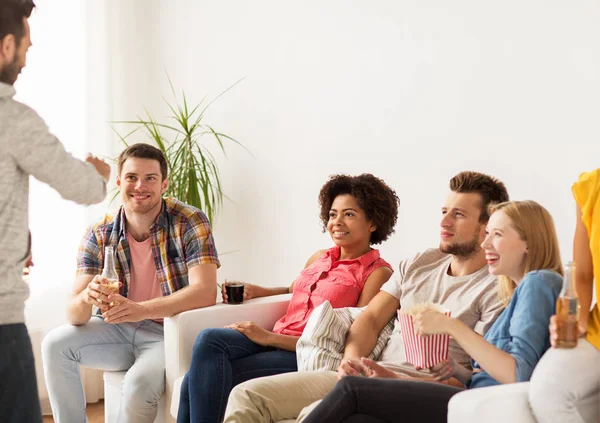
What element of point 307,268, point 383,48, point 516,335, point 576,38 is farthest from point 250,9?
point 516,335

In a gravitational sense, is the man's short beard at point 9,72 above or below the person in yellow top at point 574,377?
above

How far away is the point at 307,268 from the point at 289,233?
78 cm

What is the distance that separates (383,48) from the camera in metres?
3.56

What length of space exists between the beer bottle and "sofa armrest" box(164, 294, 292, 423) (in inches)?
58.4

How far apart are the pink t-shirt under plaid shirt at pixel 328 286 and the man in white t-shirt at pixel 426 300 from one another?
167mm

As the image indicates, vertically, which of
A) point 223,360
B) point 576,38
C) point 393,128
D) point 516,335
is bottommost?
point 223,360

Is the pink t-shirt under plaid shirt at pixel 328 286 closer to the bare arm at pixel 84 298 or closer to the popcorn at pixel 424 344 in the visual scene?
the bare arm at pixel 84 298

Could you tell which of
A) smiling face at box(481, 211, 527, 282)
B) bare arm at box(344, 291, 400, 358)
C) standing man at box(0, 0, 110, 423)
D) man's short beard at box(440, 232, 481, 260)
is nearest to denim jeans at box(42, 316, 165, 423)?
bare arm at box(344, 291, 400, 358)

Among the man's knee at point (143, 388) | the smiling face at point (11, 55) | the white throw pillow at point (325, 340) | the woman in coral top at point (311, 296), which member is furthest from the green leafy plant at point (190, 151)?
the smiling face at point (11, 55)

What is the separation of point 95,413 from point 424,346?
2560 millimetres

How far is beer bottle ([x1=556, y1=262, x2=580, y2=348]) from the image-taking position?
1.95 m

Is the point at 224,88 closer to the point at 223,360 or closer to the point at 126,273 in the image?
the point at 126,273

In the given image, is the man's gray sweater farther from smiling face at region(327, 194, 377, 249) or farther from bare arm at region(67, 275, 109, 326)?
smiling face at region(327, 194, 377, 249)

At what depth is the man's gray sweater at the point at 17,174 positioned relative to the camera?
5.77 ft
